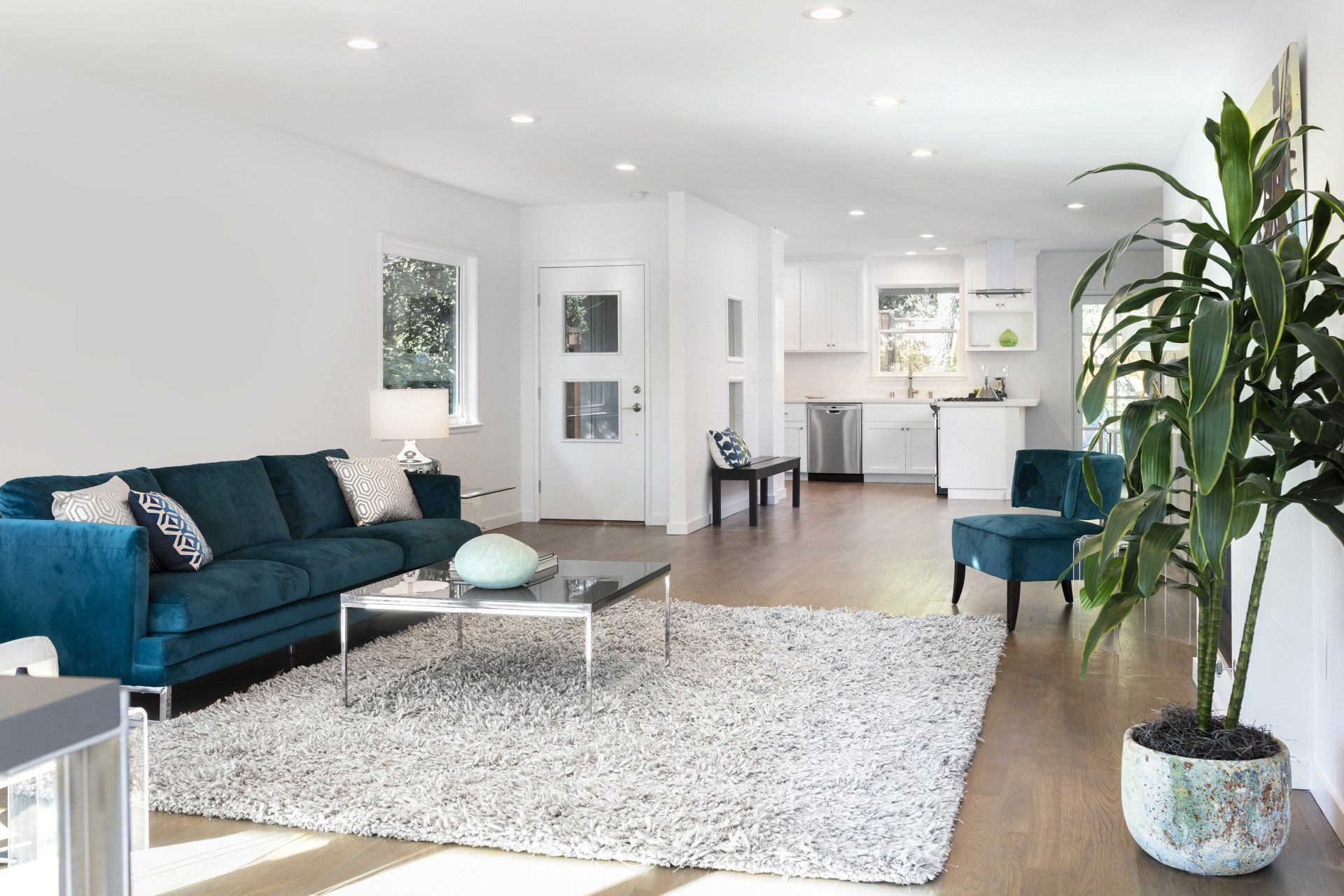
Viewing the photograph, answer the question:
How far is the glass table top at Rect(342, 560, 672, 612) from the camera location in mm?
3615

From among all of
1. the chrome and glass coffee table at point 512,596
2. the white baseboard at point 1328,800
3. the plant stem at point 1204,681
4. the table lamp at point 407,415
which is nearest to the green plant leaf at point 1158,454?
the plant stem at point 1204,681

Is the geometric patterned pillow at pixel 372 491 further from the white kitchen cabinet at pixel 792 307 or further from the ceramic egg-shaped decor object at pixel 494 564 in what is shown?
the white kitchen cabinet at pixel 792 307

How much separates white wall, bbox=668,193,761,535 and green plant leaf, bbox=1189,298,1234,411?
5954 mm

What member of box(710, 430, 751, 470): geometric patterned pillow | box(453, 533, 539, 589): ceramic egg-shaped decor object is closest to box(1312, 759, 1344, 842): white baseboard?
box(453, 533, 539, 589): ceramic egg-shaped decor object

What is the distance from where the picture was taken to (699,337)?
27.5 ft

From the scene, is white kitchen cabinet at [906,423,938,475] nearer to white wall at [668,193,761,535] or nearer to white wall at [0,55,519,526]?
white wall at [668,193,761,535]

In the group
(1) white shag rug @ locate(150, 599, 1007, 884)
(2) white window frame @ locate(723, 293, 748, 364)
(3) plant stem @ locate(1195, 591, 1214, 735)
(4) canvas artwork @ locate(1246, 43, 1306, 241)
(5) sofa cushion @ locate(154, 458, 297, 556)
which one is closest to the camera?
(3) plant stem @ locate(1195, 591, 1214, 735)

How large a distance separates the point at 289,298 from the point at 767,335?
466 cm

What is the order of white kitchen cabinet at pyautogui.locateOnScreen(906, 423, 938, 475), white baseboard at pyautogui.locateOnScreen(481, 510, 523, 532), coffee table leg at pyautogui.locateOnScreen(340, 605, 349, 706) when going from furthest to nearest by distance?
white kitchen cabinet at pyautogui.locateOnScreen(906, 423, 938, 475), white baseboard at pyautogui.locateOnScreen(481, 510, 523, 532), coffee table leg at pyautogui.locateOnScreen(340, 605, 349, 706)

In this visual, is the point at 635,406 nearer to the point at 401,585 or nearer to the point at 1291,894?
the point at 401,585

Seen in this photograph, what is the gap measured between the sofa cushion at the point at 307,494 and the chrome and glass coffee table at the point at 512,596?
3.95 feet

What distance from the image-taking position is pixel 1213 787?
2420 mm

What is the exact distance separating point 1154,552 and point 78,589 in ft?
10.4

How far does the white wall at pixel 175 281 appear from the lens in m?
4.61
